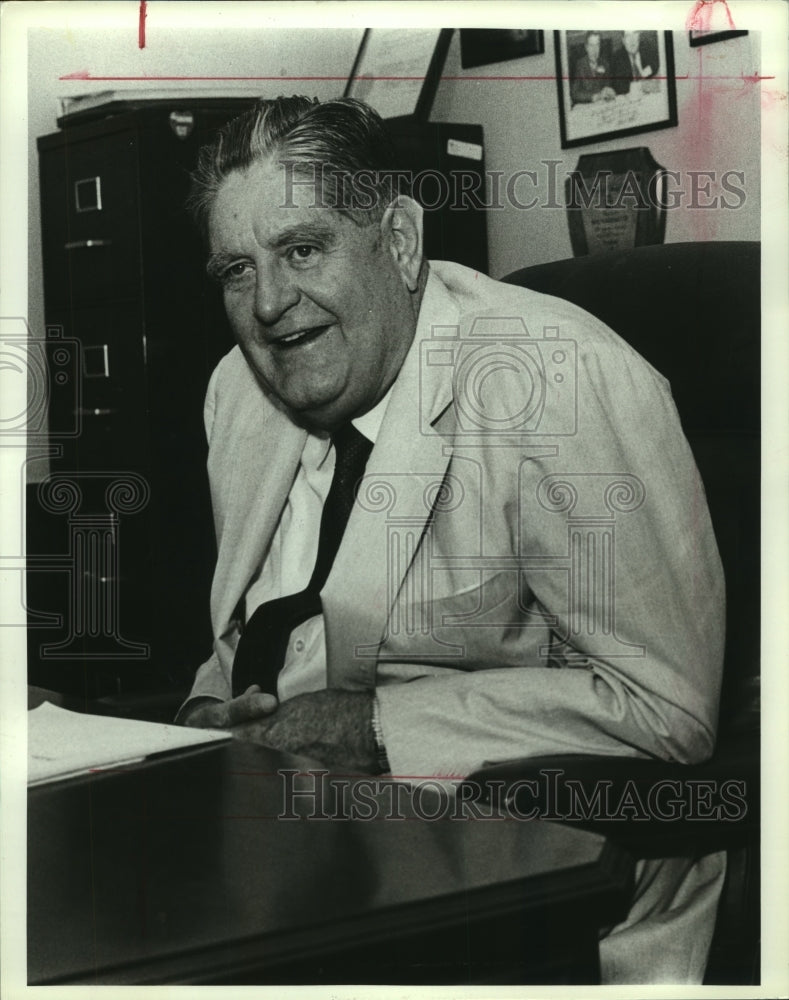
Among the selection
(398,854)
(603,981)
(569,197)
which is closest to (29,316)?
(569,197)

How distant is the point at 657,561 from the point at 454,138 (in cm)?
59

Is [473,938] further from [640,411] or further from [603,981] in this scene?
[640,411]

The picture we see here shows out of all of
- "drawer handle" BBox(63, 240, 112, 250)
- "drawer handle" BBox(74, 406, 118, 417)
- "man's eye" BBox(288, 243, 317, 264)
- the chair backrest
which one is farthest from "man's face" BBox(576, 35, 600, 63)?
"drawer handle" BBox(74, 406, 118, 417)

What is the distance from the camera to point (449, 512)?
1367 millimetres

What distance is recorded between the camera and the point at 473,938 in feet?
3.43

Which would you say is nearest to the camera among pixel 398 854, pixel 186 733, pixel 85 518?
pixel 398 854

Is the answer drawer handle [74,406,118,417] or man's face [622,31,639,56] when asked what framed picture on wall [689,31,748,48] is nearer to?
man's face [622,31,639,56]

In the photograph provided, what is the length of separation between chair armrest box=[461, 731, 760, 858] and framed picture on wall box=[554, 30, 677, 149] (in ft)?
2.61

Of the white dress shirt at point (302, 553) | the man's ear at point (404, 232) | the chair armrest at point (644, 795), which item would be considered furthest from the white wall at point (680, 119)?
the chair armrest at point (644, 795)

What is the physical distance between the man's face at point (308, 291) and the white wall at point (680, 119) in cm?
20

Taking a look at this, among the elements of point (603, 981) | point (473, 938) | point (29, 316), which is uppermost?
point (29, 316)

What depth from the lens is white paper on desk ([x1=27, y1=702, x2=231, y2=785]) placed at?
1.27 m

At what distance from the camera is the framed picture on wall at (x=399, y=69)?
54.2 inches

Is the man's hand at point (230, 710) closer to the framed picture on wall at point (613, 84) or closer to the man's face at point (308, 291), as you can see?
the man's face at point (308, 291)
